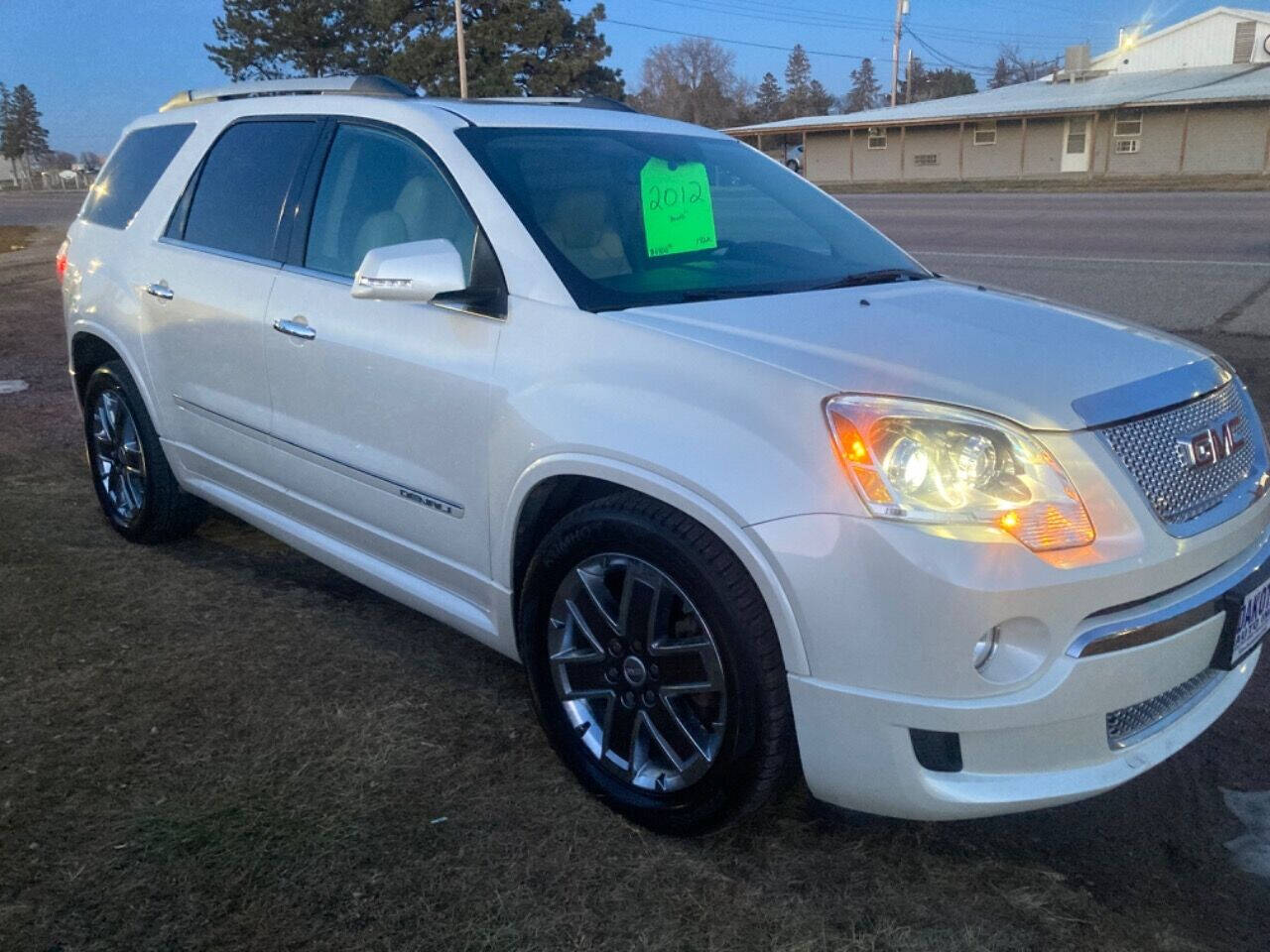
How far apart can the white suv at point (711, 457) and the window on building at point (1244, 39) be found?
171 feet

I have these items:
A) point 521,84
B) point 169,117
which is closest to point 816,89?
point 521,84

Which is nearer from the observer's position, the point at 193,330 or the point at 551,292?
the point at 551,292

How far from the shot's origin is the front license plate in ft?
8.68

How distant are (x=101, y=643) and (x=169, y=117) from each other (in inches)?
90.5

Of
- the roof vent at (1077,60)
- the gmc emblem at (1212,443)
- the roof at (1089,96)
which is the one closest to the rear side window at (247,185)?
the gmc emblem at (1212,443)

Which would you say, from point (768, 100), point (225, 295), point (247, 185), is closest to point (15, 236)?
point (247, 185)

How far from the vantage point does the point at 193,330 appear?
4.26 m

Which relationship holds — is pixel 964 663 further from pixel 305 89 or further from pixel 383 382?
pixel 305 89

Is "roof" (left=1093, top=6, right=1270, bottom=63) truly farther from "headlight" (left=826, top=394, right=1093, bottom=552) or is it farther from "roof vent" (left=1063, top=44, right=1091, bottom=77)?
"headlight" (left=826, top=394, right=1093, bottom=552)

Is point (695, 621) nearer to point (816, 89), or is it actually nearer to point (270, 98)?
point (270, 98)

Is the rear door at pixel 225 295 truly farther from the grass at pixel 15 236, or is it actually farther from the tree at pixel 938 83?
the tree at pixel 938 83

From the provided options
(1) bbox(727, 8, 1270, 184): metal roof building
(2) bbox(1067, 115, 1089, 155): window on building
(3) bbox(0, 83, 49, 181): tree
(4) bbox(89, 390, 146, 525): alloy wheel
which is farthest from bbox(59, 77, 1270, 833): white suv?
(3) bbox(0, 83, 49, 181): tree

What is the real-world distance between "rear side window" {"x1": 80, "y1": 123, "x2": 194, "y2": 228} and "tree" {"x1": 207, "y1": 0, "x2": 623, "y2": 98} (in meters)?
39.0

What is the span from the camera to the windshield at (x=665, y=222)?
10.6 ft
